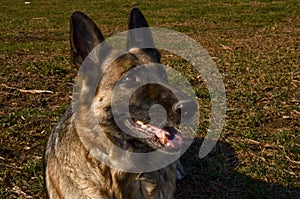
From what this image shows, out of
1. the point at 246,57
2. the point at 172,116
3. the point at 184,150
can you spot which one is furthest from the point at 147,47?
the point at 246,57

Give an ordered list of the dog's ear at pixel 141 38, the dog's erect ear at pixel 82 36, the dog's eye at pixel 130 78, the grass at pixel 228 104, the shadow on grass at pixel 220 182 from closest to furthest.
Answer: the dog's erect ear at pixel 82 36
the dog's eye at pixel 130 78
the dog's ear at pixel 141 38
the shadow on grass at pixel 220 182
the grass at pixel 228 104

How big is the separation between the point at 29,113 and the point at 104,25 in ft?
31.1

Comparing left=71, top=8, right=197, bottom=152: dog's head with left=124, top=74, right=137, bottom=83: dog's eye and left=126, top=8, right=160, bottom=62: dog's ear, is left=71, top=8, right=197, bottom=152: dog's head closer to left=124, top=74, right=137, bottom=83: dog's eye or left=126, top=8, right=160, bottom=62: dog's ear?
left=124, top=74, right=137, bottom=83: dog's eye

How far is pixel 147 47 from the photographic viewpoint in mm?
4145

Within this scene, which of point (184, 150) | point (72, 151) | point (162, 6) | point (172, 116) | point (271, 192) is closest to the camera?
point (172, 116)

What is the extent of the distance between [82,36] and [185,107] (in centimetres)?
101

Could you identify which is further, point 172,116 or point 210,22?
point 210,22

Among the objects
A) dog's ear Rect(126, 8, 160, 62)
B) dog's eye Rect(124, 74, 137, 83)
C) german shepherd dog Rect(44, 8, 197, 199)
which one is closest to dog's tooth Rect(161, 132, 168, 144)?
german shepherd dog Rect(44, 8, 197, 199)

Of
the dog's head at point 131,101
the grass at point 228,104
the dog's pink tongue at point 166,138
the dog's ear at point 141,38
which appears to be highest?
the dog's ear at point 141,38

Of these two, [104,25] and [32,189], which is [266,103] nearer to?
[32,189]

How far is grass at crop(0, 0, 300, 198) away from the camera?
4.95 metres

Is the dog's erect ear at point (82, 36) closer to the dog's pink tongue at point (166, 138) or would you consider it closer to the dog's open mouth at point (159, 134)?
the dog's open mouth at point (159, 134)

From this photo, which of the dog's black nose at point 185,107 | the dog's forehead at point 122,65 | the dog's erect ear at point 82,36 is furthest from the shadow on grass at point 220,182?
the dog's erect ear at point 82,36

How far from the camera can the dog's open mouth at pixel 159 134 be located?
365 centimetres
